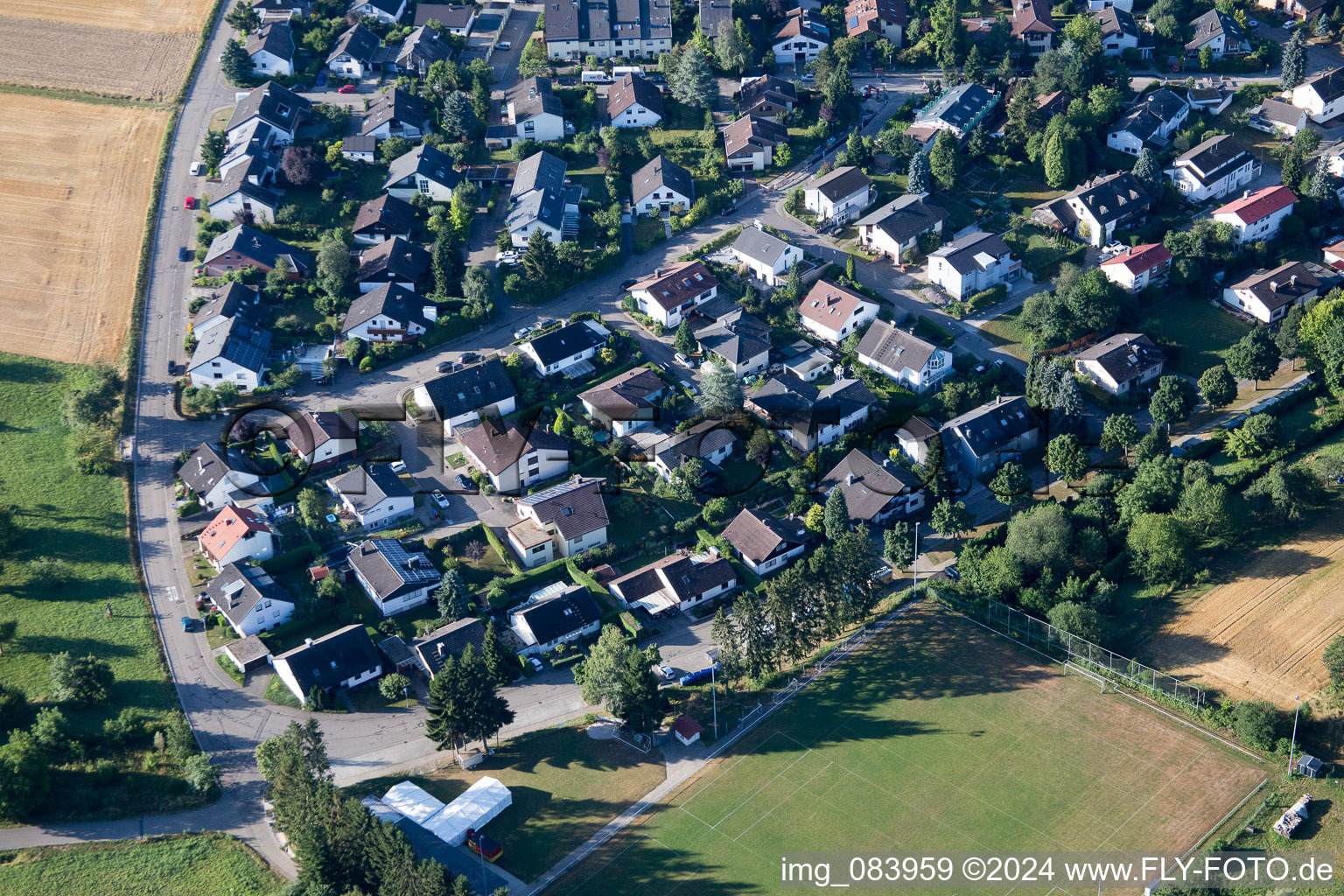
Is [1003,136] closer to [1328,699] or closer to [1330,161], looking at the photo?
[1330,161]

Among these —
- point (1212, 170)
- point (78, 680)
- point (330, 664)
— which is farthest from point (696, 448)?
point (1212, 170)

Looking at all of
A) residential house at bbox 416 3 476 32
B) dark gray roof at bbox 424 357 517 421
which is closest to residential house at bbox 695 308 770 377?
dark gray roof at bbox 424 357 517 421

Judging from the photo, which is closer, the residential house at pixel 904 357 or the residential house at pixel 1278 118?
the residential house at pixel 904 357

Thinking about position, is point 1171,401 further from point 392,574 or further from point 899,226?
point 392,574

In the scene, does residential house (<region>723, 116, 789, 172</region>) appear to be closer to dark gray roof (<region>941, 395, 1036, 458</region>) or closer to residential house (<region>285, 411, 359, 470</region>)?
dark gray roof (<region>941, 395, 1036, 458</region>)

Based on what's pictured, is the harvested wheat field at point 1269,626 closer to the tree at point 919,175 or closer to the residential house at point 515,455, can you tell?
the residential house at point 515,455

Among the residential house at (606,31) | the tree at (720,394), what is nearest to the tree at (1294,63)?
the residential house at (606,31)

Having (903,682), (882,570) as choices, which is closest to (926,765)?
(903,682)
